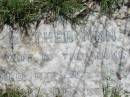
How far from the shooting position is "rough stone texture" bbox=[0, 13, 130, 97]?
12.5 ft

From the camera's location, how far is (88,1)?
3.81 meters

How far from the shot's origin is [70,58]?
384 cm

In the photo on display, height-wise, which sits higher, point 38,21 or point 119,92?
point 38,21

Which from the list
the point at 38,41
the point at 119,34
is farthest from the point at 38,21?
the point at 119,34

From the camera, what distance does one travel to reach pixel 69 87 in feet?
12.7

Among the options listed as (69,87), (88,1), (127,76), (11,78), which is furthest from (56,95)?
(88,1)

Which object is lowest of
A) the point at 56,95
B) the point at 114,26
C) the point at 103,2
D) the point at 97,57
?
the point at 56,95

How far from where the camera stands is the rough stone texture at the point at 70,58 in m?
3.81

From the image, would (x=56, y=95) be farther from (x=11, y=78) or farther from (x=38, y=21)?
(x=38, y=21)

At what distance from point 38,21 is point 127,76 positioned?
1047mm

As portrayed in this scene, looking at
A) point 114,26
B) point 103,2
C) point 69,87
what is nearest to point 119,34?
point 114,26

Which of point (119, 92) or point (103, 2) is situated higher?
point (103, 2)

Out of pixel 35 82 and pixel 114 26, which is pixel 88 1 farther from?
pixel 35 82

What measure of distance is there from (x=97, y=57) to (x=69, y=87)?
0.41 metres
